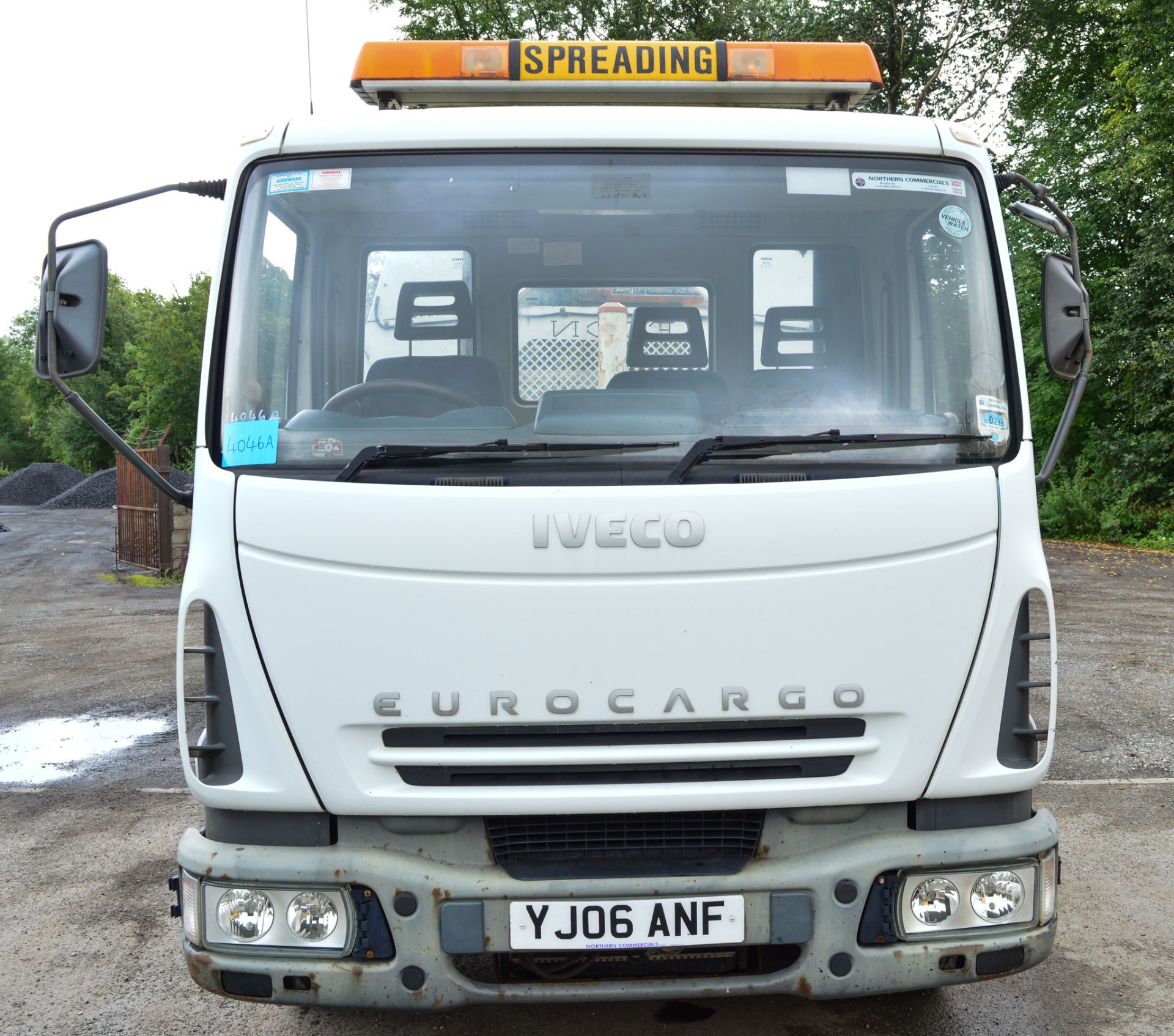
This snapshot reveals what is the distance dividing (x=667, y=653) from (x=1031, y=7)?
87.9 ft

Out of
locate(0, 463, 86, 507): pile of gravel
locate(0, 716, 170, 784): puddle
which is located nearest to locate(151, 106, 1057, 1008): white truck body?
locate(0, 716, 170, 784): puddle

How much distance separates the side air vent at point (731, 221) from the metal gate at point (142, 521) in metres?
13.7

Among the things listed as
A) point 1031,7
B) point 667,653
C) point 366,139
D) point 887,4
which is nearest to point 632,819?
point 667,653

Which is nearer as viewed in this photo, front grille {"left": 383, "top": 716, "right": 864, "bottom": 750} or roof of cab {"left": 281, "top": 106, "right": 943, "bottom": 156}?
front grille {"left": 383, "top": 716, "right": 864, "bottom": 750}

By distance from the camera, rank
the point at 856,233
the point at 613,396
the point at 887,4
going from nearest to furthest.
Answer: the point at 613,396, the point at 856,233, the point at 887,4

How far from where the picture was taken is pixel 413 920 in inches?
102

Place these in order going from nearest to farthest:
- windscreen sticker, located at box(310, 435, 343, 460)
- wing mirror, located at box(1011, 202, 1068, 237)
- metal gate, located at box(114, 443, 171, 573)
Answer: windscreen sticker, located at box(310, 435, 343, 460) < wing mirror, located at box(1011, 202, 1068, 237) < metal gate, located at box(114, 443, 171, 573)

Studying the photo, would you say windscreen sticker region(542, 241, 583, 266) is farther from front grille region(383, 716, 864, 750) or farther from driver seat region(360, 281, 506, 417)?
front grille region(383, 716, 864, 750)

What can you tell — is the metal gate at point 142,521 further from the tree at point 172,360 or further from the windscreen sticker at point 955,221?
the tree at point 172,360

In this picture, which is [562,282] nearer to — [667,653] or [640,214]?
[640,214]

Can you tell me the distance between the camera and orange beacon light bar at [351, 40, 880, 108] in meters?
3.57

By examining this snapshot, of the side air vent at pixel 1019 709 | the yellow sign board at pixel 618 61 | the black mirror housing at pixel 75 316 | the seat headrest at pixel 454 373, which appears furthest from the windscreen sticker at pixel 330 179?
the side air vent at pixel 1019 709

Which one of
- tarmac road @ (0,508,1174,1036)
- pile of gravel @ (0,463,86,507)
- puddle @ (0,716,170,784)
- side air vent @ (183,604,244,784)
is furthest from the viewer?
pile of gravel @ (0,463,86,507)

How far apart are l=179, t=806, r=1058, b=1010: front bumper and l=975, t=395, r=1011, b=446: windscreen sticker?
964mm
